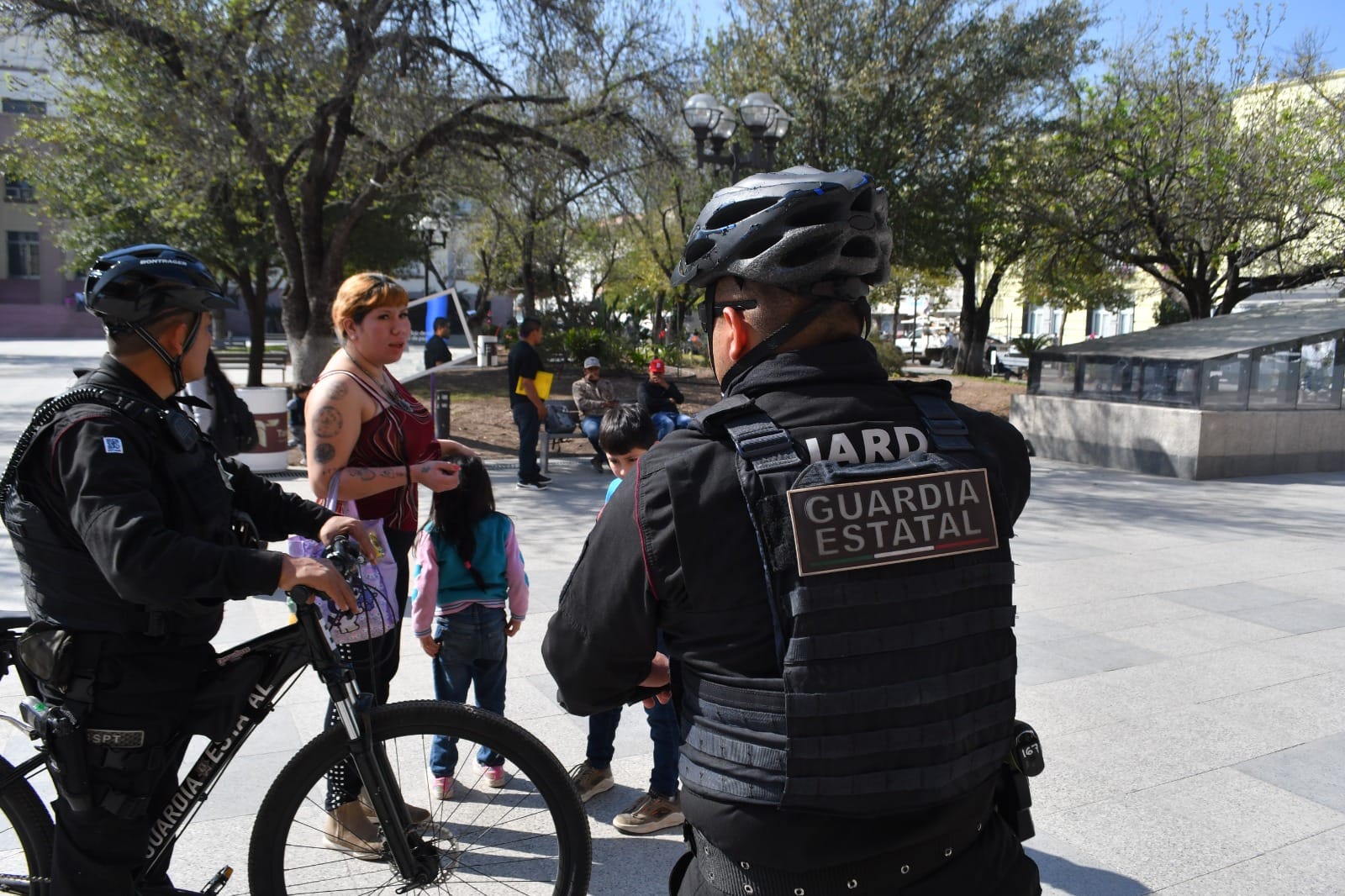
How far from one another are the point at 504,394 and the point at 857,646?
18368 millimetres

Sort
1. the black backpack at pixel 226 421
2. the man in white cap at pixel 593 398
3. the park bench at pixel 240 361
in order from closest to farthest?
the black backpack at pixel 226 421
the man in white cap at pixel 593 398
the park bench at pixel 240 361

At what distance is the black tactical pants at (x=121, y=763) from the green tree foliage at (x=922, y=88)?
16964 millimetres

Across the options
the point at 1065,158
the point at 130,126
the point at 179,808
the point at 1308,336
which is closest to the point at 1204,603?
the point at 179,808

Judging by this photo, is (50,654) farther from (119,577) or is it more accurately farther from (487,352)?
(487,352)

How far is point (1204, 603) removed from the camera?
21.6 feet

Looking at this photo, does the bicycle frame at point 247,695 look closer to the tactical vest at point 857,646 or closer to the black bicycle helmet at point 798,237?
the tactical vest at point 857,646

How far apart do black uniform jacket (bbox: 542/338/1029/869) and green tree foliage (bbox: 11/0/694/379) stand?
11.0m

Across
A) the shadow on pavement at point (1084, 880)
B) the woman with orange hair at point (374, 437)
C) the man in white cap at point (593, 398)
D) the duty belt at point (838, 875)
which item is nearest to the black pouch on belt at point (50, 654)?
the woman with orange hair at point (374, 437)

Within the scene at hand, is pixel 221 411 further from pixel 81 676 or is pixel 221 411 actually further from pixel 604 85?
pixel 604 85

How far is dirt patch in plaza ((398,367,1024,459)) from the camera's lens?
47.7 feet

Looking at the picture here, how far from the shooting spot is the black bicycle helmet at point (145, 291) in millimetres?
2408

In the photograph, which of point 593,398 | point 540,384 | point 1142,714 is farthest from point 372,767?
point 593,398

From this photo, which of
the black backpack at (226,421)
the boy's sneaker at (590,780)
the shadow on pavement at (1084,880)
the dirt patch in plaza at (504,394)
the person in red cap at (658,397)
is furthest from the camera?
the dirt patch in plaza at (504,394)

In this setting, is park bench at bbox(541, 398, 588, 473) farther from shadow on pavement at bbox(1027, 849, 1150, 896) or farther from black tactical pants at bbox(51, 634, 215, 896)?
black tactical pants at bbox(51, 634, 215, 896)
